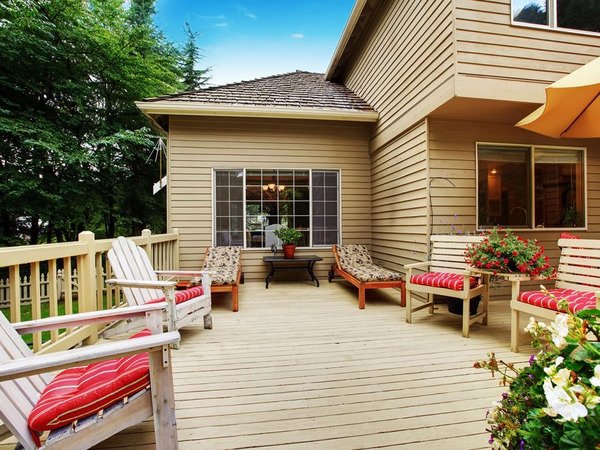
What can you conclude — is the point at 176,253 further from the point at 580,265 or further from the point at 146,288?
the point at 580,265

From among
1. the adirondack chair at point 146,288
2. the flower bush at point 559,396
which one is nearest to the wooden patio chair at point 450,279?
the flower bush at point 559,396

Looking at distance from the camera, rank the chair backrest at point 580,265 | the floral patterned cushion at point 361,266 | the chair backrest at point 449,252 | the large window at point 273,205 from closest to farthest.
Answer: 1. the chair backrest at point 580,265
2. the chair backrest at point 449,252
3. the floral patterned cushion at point 361,266
4. the large window at point 273,205

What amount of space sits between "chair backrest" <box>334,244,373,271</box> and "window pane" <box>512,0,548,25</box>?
4030 millimetres

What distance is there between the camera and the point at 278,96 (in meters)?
6.23

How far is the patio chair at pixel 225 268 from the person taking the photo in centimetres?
419

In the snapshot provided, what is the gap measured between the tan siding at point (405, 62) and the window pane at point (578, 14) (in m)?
1.63

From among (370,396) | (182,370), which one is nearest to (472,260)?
(370,396)

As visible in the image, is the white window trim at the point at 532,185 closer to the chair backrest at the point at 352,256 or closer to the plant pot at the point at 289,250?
the chair backrest at the point at 352,256

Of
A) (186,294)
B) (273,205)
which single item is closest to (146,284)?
(186,294)

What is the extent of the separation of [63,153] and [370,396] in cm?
862

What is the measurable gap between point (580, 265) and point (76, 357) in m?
3.91

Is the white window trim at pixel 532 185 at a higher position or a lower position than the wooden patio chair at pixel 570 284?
higher

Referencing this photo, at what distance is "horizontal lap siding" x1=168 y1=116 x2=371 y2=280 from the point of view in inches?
235

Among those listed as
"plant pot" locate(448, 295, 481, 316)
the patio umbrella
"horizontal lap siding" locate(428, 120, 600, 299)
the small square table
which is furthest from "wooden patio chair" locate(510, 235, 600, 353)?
the small square table
